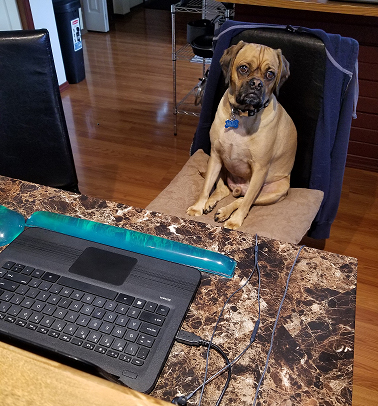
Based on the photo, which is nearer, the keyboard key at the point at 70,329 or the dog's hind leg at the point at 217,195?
the keyboard key at the point at 70,329

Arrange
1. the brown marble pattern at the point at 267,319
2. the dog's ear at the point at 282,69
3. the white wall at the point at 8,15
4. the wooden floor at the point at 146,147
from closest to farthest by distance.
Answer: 1. the brown marble pattern at the point at 267,319
2. the dog's ear at the point at 282,69
3. the wooden floor at the point at 146,147
4. the white wall at the point at 8,15

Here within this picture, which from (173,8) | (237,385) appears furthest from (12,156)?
(173,8)

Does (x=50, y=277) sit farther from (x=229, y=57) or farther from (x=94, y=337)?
(x=229, y=57)

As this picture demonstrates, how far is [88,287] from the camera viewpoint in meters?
0.72

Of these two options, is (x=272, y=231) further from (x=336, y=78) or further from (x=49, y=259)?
(x=49, y=259)

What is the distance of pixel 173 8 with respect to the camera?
249 centimetres

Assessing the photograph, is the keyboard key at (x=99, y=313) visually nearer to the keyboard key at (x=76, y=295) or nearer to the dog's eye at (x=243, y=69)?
the keyboard key at (x=76, y=295)

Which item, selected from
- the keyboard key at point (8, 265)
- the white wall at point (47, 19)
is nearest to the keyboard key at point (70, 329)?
the keyboard key at point (8, 265)

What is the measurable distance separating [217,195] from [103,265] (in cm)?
91

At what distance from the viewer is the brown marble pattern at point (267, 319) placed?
0.58m

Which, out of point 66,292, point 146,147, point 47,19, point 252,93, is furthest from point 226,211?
point 47,19

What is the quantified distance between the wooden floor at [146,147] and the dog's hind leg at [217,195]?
2.57 ft

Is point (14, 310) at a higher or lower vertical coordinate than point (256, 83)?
lower

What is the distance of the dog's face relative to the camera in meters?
1.33
